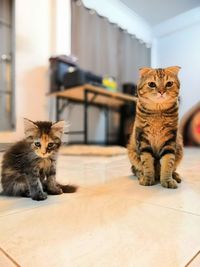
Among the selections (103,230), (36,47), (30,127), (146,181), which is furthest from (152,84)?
(36,47)

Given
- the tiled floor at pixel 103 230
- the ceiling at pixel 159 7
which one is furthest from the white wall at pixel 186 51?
the tiled floor at pixel 103 230

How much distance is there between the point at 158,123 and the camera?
0.95 meters

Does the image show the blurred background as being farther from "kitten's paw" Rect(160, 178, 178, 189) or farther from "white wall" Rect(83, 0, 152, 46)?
"kitten's paw" Rect(160, 178, 178, 189)

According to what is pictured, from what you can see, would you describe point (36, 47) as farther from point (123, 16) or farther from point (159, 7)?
point (159, 7)

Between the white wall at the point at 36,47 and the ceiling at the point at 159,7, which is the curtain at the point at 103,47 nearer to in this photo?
the white wall at the point at 36,47

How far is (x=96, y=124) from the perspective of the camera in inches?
150

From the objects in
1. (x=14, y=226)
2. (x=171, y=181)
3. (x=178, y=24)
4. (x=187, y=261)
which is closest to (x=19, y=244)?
(x=14, y=226)

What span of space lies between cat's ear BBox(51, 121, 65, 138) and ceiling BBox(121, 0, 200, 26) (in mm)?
3938

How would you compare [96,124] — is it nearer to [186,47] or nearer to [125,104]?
[125,104]

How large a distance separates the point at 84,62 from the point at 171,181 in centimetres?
301

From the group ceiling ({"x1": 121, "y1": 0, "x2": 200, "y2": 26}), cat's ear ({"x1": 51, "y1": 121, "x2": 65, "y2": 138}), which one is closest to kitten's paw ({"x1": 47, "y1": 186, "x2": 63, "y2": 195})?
cat's ear ({"x1": 51, "y1": 121, "x2": 65, "y2": 138})

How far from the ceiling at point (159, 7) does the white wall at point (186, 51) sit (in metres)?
0.18

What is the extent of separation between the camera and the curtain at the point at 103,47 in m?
3.45

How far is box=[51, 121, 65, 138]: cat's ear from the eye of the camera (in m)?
0.70
